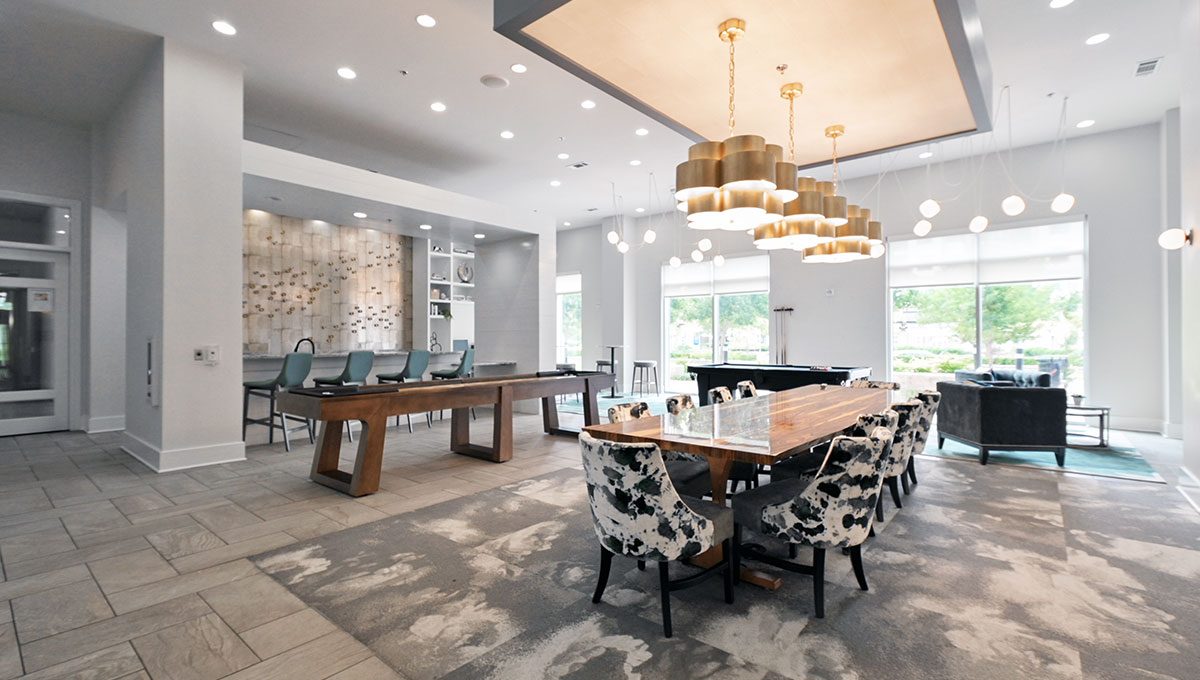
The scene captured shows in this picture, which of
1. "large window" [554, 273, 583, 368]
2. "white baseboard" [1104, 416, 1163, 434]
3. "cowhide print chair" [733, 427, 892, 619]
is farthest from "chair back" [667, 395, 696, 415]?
Result: "large window" [554, 273, 583, 368]

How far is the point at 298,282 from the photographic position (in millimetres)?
8352

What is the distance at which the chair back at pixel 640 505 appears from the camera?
2154 millimetres

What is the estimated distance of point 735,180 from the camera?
3.30 metres

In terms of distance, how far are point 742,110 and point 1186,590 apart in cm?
435

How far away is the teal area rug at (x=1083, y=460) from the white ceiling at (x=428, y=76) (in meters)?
3.70

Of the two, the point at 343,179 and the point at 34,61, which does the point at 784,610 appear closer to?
the point at 343,179

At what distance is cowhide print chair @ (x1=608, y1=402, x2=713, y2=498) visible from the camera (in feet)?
10.3

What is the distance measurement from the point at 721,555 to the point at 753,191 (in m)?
2.20

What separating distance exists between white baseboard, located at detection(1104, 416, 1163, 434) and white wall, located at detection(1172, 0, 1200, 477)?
2892mm

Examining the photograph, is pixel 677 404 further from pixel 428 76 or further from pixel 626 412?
pixel 428 76

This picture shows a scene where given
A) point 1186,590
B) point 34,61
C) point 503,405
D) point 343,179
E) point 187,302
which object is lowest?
point 1186,590

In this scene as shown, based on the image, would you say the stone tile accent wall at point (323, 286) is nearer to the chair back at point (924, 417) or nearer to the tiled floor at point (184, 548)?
the tiled floor at point (184, 548)

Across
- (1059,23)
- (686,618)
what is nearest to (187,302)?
(686,618)

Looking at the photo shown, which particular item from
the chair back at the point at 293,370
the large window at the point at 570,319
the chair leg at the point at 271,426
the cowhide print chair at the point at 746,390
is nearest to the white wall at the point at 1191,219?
the cowhide print chair at the point at 746,390
